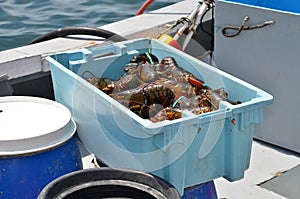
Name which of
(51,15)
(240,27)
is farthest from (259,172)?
(51,15)

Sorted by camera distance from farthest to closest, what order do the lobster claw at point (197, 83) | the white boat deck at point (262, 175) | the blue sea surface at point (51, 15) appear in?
1. the blue sea surface at point (51, 15)
2. the white boat deck at point (262, 175)
3. the lobster claw at point (197, 83)

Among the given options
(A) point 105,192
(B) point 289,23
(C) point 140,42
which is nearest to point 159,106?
(A) point 105,192

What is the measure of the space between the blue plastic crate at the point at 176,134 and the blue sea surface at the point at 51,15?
3.93 meters

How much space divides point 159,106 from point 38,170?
1.40 feet

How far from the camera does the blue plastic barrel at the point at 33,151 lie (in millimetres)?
1825

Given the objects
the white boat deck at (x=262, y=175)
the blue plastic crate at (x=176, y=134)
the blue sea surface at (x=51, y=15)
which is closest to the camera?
the blue plastic crate at (x=176, y=134)

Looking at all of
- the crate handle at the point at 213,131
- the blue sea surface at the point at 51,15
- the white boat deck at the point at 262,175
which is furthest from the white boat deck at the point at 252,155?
the blue sea surface at the point at 51,15

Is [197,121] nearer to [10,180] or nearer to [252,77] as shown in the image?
[10,180]

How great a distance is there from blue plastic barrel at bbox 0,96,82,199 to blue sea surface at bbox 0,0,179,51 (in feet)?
13.1

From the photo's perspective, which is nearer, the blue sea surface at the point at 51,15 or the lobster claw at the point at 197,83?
the lobster claw at the point at 197,83

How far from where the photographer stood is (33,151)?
5.99 ft

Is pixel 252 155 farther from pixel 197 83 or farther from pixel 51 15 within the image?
pixel 51 15

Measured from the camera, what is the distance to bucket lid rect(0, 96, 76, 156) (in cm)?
182

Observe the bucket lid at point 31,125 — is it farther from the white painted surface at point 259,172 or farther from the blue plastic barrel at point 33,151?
the white painted surface at point 259,172
